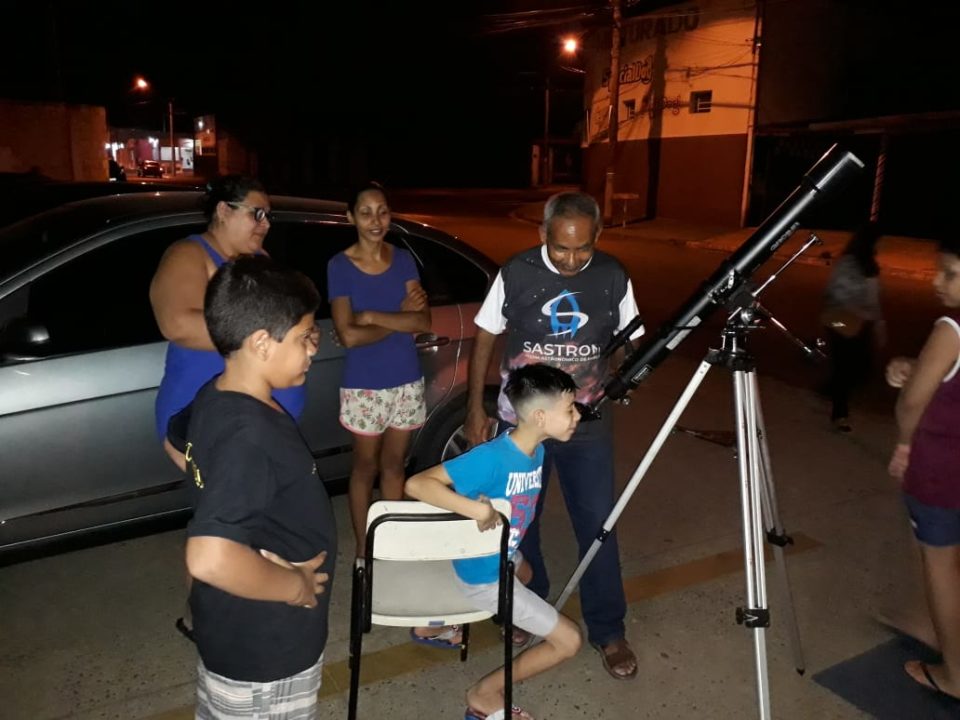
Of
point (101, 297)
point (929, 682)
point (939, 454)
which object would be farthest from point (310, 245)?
point (929, 682)

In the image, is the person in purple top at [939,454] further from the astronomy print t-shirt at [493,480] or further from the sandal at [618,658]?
the astronomy print t-shirt at [493,480]

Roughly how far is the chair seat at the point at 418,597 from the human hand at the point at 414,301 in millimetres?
1158

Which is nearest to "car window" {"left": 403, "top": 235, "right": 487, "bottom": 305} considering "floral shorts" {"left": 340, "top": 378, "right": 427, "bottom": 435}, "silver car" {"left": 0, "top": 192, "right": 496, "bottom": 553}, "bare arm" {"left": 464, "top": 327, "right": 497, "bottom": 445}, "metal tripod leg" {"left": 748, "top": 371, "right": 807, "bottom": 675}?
"silver car" {"left": 0, "top": 192, "right": 496, "bottom": 553}

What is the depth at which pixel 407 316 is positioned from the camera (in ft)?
10.7

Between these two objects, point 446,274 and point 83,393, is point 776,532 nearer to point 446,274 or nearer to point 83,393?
point 446,274

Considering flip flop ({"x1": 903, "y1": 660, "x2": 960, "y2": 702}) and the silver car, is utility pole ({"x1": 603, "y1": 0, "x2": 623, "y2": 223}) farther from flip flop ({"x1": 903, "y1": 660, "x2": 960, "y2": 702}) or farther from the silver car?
flip flop ({"x1": 903, "y1": 660, "x2": 960, "y2": 702})

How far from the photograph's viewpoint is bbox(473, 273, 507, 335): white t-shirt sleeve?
2859 mm

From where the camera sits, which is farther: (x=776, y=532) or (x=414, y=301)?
(x=414, y=301)

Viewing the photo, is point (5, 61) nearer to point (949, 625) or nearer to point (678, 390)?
point (678, 390)

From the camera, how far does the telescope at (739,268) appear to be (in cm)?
215

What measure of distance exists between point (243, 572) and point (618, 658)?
1.83 meters

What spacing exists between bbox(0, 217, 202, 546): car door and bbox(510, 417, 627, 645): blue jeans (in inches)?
60.2

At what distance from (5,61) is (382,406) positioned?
91.9 feet

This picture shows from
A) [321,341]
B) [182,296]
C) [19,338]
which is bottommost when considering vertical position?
[321,341]
